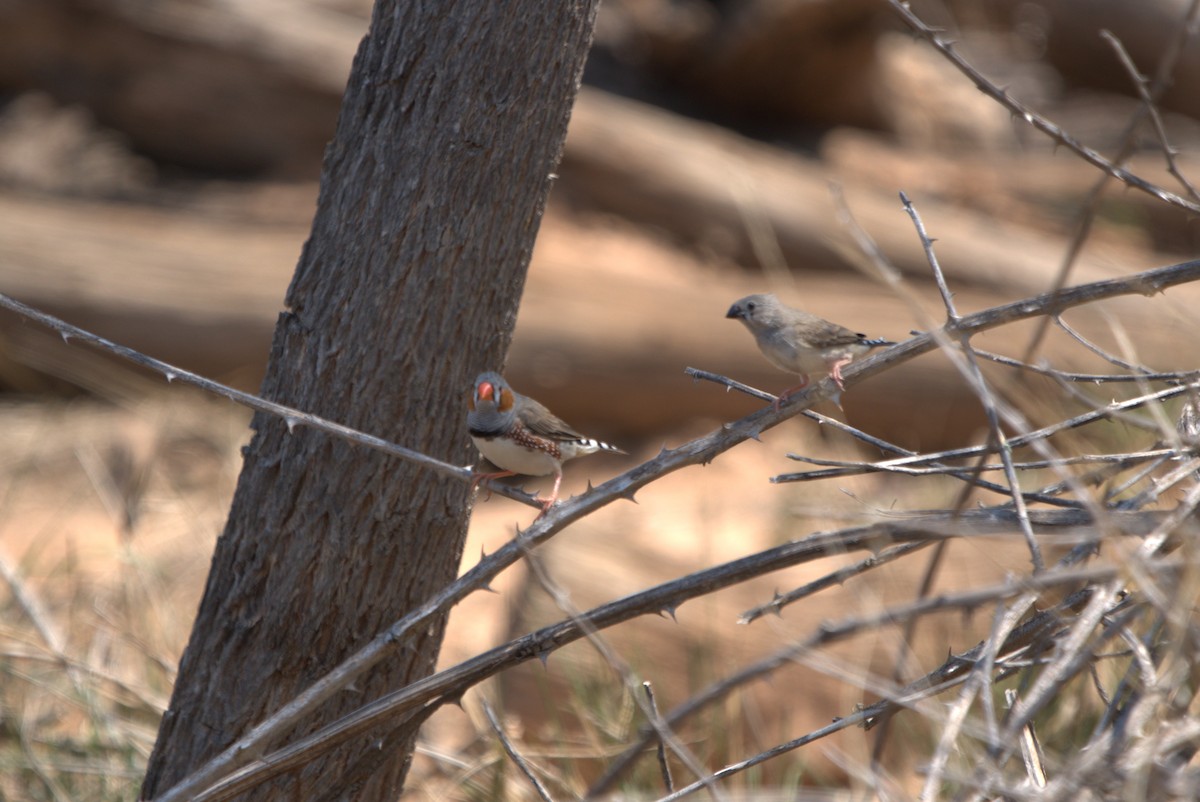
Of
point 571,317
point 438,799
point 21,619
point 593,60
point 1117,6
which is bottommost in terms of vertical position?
point 21,619

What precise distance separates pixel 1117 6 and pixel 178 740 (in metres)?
12.3

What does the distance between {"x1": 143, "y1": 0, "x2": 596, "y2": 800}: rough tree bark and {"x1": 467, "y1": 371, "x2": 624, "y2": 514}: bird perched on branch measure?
8cm

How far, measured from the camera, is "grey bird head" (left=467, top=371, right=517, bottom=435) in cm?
315

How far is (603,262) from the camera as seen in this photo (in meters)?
10.5

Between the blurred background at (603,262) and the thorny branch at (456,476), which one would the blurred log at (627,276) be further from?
the thorny branch at (456,476)

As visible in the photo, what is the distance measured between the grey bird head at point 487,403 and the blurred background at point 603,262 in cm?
259

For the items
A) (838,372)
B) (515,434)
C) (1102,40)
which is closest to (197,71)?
(515,434)

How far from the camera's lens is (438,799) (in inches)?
164

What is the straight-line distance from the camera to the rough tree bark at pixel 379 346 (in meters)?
3.00

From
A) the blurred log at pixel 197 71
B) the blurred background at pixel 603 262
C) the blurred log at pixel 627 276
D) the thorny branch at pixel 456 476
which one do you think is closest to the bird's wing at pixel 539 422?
the thorny branch at pixel 456 476

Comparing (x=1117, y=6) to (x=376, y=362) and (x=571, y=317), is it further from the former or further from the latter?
(x=376, y=362)

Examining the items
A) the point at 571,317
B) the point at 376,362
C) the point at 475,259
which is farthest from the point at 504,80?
the point at 571,317

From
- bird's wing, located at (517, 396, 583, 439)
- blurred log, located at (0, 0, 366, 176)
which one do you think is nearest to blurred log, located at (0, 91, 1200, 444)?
blurred log, located at (0, 0, 366, 176)

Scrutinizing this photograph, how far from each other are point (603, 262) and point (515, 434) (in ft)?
23.1
